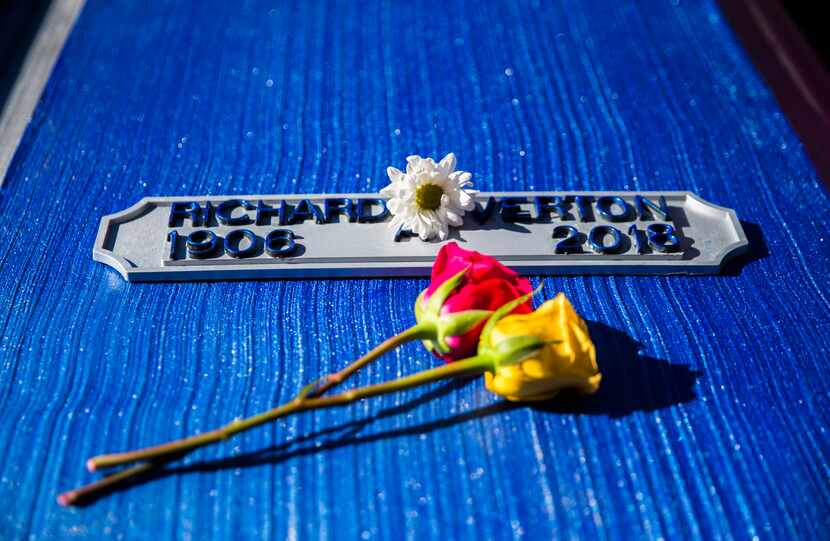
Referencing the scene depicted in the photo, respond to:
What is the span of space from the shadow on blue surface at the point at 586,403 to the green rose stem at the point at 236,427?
0.01 m

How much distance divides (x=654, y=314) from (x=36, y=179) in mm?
773

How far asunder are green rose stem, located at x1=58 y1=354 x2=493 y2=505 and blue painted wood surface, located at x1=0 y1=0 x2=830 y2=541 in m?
0.02

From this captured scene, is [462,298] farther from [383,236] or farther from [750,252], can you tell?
[750,252]

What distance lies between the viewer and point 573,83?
50.3 inches

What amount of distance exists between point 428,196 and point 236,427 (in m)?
0.33

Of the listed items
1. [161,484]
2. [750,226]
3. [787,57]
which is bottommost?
[161,484]

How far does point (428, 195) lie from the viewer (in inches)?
36.2

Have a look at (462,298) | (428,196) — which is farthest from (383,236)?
(462,298)

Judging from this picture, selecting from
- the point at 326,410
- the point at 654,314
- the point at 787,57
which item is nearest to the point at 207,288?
the point at 326,410

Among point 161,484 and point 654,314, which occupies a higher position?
point 654,314

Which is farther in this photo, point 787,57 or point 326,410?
point 787,57

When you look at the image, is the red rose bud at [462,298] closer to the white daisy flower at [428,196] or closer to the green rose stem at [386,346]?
the green rose stem at [386,346]

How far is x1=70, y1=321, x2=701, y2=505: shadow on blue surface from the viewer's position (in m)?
0.77

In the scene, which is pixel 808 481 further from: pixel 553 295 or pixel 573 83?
pixel 573 83
